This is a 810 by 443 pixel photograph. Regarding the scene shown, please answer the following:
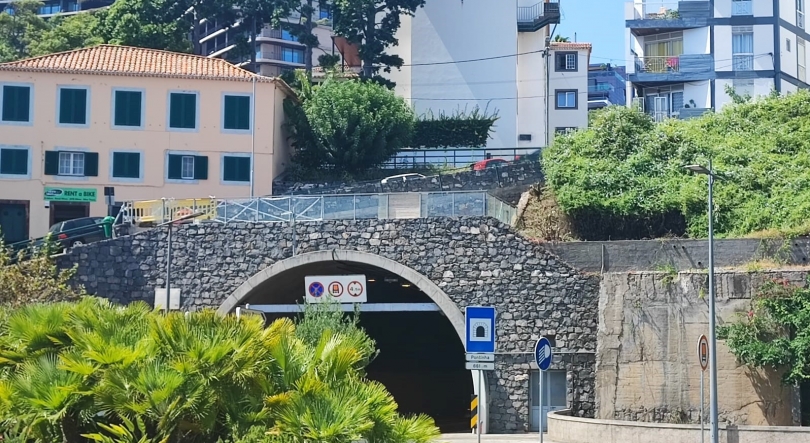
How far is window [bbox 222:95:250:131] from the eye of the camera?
45438mm

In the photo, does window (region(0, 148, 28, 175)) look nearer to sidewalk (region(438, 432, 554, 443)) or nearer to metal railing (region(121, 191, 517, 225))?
metal railing (region(121, 191, 517, 225))

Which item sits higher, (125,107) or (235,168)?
(125,107)

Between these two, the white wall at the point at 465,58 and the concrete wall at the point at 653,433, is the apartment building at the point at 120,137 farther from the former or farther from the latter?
the concrete wall at the point at 653,433

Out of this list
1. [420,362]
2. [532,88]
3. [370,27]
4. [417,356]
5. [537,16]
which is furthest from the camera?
[532,88]

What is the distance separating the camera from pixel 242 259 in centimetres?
3534

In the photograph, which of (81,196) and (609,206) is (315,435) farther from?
(81,196)

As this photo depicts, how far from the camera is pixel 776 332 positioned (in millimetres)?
29453

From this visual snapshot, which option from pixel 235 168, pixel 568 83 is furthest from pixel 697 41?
pixel 235 168

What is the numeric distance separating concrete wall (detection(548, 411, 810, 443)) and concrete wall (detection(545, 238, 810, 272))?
5568 millimetres

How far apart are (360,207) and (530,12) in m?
29.8

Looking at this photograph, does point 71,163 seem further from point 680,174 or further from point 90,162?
point 680,174

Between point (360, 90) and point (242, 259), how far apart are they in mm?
14460

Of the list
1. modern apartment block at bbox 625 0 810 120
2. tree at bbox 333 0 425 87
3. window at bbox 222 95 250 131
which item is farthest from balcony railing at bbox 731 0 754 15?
window at bbox 222 95 250 131

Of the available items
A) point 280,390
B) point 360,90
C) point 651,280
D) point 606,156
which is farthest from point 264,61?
point 280,390
